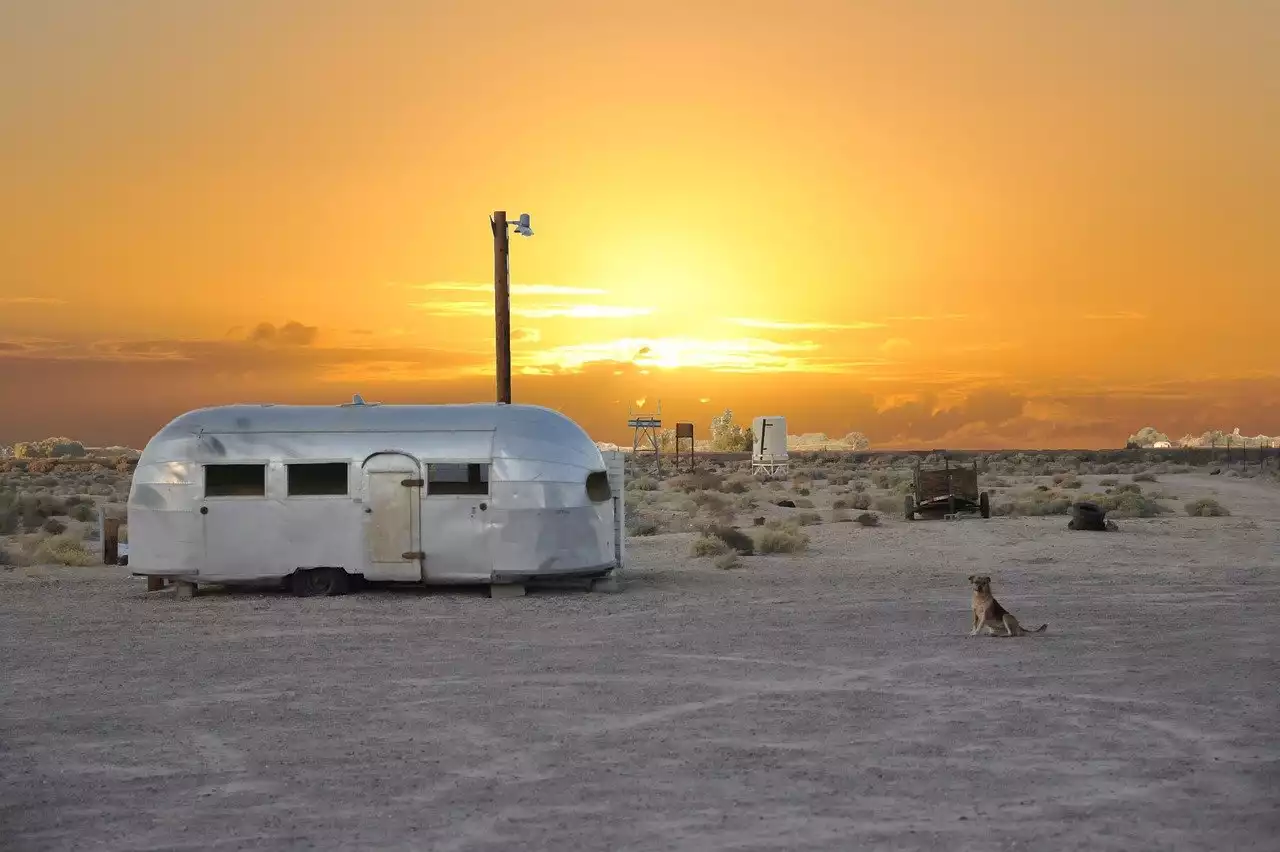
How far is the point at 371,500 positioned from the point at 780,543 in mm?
10750

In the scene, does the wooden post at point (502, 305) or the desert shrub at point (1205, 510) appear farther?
the desert shrub at point (1205, 510)

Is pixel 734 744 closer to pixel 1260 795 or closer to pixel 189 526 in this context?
pixel 1260 795

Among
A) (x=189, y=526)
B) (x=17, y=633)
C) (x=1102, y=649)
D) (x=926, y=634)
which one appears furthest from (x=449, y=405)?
(x=1102, y=649)

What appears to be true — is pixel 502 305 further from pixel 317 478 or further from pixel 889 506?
pixel 889 506

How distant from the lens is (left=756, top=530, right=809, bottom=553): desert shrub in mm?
30469

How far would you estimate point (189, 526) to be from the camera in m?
22.7

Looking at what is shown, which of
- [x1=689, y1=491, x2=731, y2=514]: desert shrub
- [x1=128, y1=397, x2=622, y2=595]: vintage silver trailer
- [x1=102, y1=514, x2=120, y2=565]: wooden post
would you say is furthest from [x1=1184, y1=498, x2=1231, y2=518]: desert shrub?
[x1=102, y1=514, x2=120, y2=565]: wooden post

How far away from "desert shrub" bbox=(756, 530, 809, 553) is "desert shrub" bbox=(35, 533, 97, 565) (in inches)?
523

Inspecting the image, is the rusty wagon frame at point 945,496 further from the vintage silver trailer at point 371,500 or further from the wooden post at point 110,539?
the wooden post at point 110,539

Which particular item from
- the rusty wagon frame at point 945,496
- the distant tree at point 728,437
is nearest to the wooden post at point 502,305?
the rusty wagon frame at point 945,496

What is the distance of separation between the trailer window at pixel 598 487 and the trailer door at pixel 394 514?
2.46 metres

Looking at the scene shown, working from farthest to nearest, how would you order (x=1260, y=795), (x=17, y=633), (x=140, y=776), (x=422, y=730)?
(x=17, y=633)
(x=422, y=730)
(x=140, y=776)
(x=1260, y=795)

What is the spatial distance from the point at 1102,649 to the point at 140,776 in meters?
10.1

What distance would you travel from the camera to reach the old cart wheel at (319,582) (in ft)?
73.9
